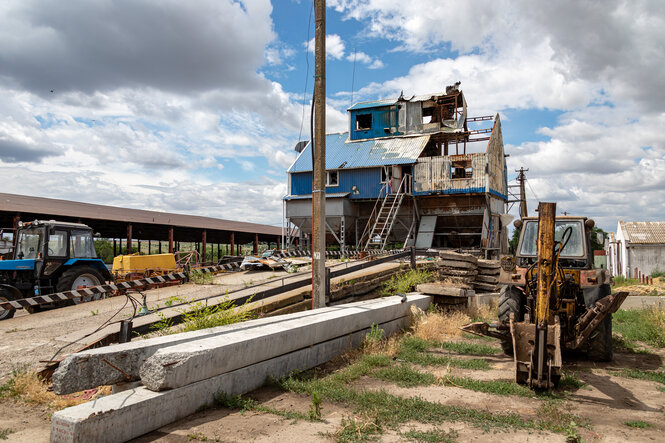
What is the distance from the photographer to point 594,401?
19.4 feet

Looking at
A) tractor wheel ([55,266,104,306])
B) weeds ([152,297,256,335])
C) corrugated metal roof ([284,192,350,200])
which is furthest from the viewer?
corrugated metal roof ([284,192,350,200])

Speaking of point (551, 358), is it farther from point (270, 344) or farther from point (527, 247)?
point (270, 344)

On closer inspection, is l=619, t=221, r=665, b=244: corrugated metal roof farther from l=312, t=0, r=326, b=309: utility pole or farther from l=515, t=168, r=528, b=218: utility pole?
l=312, t=0, r=326, b=309: utility pole

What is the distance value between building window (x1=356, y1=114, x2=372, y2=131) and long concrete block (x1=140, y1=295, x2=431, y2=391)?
24011 mm

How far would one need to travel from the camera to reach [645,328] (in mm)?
10461

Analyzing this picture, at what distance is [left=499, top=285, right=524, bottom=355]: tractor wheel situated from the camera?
320 inches

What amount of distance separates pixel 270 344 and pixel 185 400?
4.56 ft

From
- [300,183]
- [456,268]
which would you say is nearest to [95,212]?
[300,183]

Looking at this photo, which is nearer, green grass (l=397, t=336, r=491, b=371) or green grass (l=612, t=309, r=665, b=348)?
green grass (l=397, t=336, r=491, b=371)

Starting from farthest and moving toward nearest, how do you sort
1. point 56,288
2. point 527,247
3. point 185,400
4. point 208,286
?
point 208,286 → point 56,288 → point 527,247 → point 185,400

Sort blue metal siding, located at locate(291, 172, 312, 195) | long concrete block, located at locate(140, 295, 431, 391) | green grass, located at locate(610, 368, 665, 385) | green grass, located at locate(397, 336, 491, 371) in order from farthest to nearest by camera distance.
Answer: blue metal siding, located at locate(291, 172, 312, 195), green grass, located at locate(397, 336, 491, 371), green grass, located at locate(610, 368, 665, 385), long concrete block, located at locate(140, 295, 431, 391)

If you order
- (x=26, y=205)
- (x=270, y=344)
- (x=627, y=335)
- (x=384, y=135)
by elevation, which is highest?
(x=384, y=135)

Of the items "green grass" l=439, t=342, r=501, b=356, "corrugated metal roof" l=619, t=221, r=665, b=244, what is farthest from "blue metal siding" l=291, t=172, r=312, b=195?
"corrugated metal roof" l=619, t=221, r=665, b=244

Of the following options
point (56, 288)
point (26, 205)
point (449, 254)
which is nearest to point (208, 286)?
point (56, 288)
